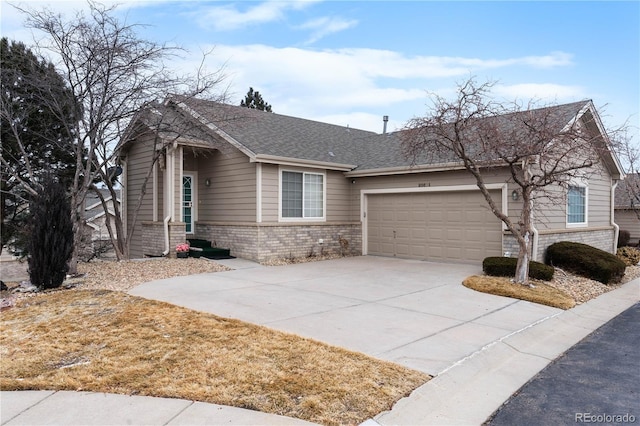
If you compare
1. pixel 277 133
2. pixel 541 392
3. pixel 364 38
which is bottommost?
pixel 541 392

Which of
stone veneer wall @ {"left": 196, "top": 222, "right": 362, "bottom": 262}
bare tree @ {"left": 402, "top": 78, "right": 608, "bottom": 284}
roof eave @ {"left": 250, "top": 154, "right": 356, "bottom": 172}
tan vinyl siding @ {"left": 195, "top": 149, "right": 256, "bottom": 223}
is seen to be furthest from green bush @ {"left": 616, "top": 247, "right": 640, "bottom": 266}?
tan vinyl siding @ {"left": 195, "top": 149, "right": 256, "bottom": 223}

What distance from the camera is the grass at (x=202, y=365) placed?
12.8 ft

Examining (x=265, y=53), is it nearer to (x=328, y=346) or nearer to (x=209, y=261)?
(x=209, y=261)

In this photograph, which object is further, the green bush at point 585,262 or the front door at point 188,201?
the front door at point 188,201

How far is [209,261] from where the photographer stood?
508 inches

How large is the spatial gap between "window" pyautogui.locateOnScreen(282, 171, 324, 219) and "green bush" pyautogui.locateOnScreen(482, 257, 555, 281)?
5.94 meters

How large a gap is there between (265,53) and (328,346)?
14065 millimetres

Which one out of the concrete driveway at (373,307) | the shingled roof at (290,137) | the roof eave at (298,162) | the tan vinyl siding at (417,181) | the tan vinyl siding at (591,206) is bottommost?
the concrete driveway at (373,307)

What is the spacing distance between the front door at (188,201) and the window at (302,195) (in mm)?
3895

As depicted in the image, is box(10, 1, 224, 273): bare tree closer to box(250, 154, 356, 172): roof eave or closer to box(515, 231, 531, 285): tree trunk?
box(250, 154, 356, 172): roof eave

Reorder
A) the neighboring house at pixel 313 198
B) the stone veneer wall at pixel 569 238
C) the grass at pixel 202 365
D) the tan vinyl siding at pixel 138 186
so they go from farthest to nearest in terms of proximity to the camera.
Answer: the tan vinyl siding at pixel 138 186 → the neighboring house at pixel 313 198 → the stone veneer wall at pixel 569 238 → the grass at pixel 202 365

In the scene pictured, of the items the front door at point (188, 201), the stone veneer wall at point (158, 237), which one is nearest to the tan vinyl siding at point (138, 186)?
the stone veneer wall at point (158, 237)

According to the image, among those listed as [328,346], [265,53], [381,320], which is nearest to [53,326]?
[328,346]

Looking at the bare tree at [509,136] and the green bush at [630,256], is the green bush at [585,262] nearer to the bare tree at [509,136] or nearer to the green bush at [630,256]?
the bare tree at [509,136]
